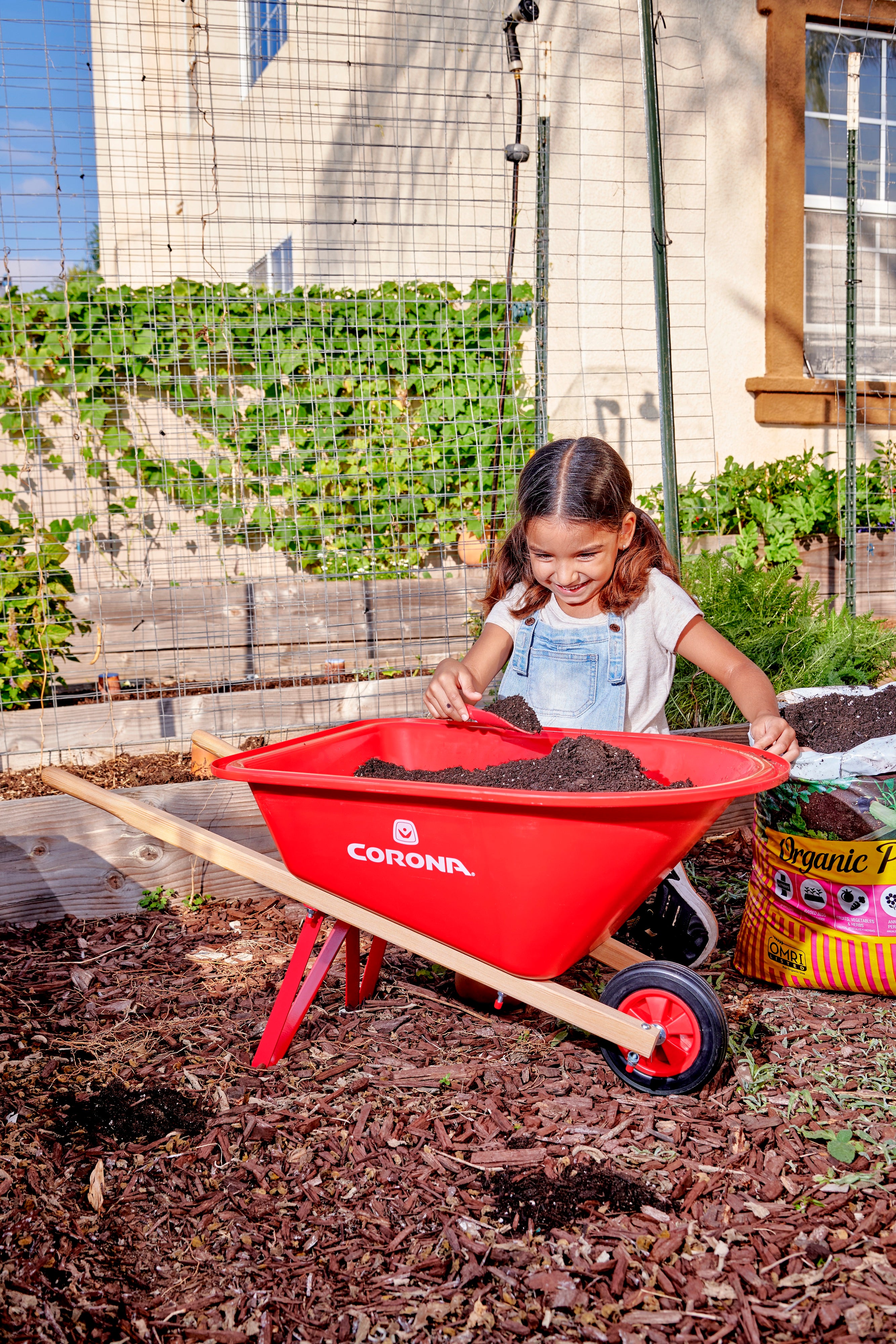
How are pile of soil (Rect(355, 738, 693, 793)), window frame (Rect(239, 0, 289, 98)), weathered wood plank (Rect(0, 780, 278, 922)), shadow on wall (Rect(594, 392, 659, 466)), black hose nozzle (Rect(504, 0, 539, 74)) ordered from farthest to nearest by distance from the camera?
window frame (Rect(239, 0, 289, 98)) < shadow on wall (Rect(594, 392, 659, 466)) < black hose nozzle (Rect(504, 0, 539, 74)) < weathered wood plank (Rect(0, 780, 278, 922)) < pile of soil (Rect(355, 738, 693, 793))

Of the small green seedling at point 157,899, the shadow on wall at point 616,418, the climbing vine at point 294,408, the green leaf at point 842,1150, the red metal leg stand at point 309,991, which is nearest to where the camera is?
the green leaf at point 842,1150

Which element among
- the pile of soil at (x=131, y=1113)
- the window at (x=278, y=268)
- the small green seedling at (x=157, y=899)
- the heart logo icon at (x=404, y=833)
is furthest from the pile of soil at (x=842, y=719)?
the window at (x=278, y=268)

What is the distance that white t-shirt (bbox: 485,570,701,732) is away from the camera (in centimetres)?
249

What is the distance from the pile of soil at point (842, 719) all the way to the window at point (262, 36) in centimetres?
739

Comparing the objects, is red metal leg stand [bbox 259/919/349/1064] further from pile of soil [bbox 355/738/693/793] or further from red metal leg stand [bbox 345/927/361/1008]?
pile of soil [bbox 355/738/693/793]

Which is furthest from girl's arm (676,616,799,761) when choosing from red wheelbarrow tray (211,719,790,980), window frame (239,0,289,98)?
window frame (239,0,289,98)

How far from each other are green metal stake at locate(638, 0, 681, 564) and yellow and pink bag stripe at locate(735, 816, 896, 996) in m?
1.56

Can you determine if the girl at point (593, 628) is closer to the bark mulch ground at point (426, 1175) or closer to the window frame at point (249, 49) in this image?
the bark mulch ground at point (426, 1175)

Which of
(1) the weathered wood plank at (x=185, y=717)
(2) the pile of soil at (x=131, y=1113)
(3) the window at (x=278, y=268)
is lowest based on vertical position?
(2) the pile of soil at (x=131, y=1113)

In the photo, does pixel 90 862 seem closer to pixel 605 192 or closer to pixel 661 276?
pixel 661 276

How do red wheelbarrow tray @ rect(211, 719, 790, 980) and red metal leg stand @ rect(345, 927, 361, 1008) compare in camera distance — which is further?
red metal leg stand @ rect(345, 927, 361, 1008)

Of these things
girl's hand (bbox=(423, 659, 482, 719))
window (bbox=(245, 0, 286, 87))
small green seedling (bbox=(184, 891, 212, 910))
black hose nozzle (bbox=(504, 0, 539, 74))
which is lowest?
small green seedling (bbox=(184, 891, 212, 910))

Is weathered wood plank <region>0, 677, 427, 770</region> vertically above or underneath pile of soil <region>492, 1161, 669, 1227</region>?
above

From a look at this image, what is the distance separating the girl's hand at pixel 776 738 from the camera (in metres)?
1.98
